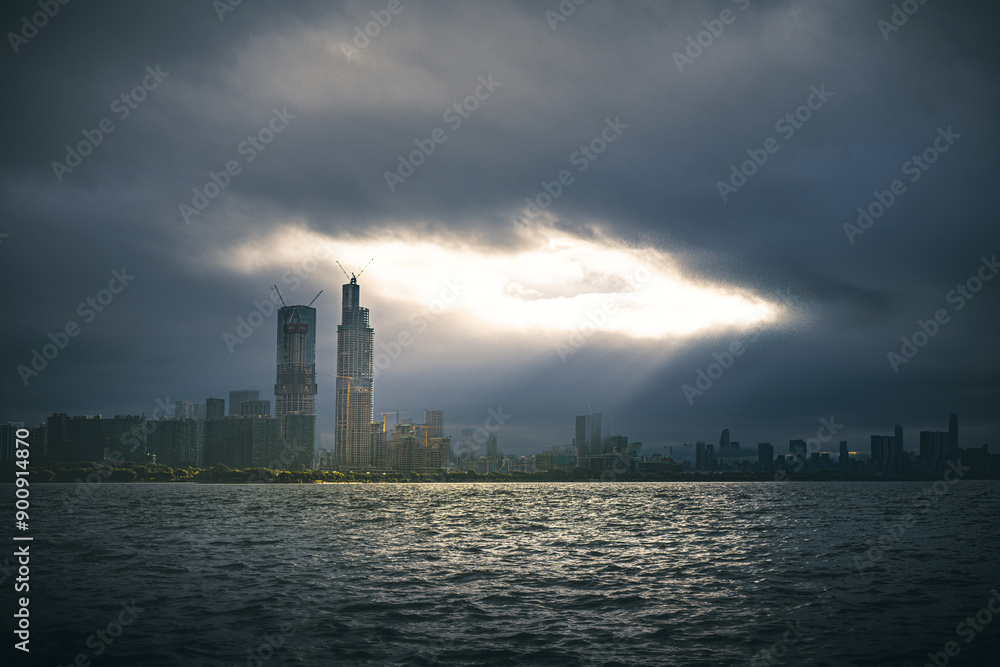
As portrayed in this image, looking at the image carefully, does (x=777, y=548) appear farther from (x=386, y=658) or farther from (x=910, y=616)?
(x=386, y=658)

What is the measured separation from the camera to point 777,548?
63.2 m

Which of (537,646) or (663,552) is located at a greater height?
(537,646)

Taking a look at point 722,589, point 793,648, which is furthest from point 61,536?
point 793,648

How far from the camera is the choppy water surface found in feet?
87.0

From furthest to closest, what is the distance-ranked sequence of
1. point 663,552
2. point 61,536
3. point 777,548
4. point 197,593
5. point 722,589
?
point 61,536, point 777,548, point 663,552, point 722,589, point 197,593

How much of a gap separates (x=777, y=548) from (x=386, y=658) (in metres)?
51.8

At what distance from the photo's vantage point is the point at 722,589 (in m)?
40.5

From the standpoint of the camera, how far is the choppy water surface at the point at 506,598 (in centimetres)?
2652

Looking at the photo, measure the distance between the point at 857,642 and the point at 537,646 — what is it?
15.2 metres

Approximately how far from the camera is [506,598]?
121 feet

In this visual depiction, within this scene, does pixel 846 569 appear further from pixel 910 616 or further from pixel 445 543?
pixel 445 543

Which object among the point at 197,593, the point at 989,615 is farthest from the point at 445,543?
the point at 989,615

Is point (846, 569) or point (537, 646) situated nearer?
point (537, 646)

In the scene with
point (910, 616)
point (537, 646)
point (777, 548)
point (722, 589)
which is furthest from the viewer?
point (777, 548)
